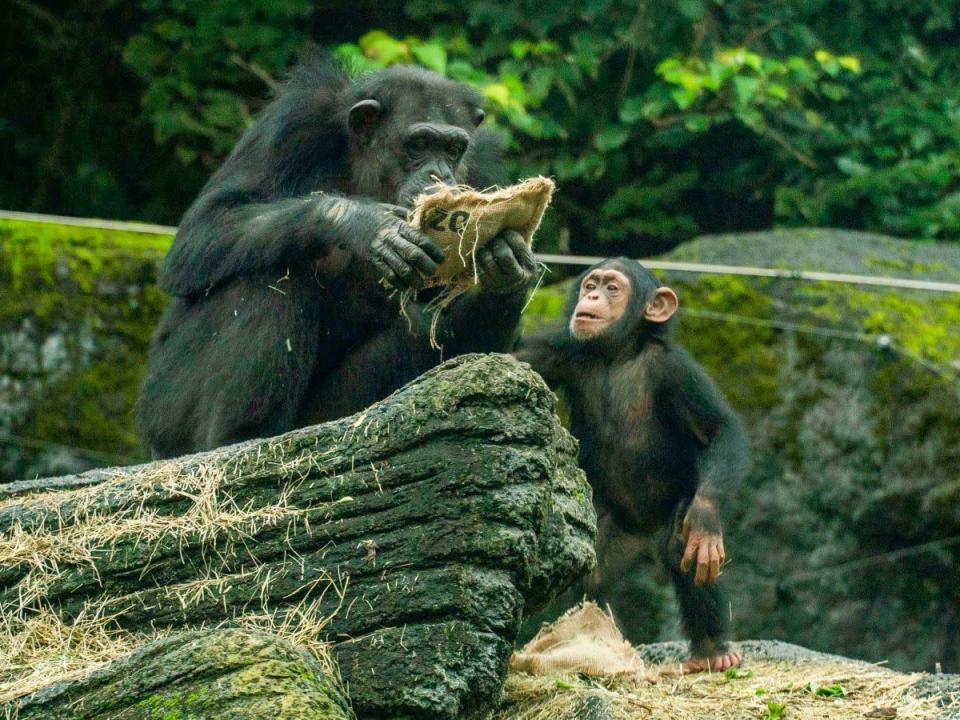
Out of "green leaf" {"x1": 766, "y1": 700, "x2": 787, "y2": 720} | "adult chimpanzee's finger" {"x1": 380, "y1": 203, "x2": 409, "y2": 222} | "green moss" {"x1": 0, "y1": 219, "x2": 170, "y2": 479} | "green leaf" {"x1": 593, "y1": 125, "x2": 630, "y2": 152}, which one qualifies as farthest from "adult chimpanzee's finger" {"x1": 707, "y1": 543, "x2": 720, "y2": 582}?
"green leaf" {"x1": 593, "y1": 125, "x2": 630, "y2": 152}

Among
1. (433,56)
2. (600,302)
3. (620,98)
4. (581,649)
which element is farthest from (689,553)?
(620,98)

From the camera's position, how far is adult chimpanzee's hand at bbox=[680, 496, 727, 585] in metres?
5.26

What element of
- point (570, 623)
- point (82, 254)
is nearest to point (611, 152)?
point (82, 254)

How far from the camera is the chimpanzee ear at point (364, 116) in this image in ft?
18.6

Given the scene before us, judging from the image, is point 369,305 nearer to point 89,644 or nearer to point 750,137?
point 89,644

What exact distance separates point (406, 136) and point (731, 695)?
2.67 metres

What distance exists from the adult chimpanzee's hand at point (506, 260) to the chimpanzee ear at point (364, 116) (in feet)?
4.22

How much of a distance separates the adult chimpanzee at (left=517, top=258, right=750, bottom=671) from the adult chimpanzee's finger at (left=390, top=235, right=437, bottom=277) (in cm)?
162

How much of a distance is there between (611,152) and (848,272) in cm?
273

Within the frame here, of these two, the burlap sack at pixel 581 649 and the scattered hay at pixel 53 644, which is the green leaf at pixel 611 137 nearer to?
the burlap sack at pixel 581 649

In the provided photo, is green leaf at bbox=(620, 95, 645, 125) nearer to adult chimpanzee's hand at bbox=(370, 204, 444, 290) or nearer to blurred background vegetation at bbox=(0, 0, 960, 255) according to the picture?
blurred background vegetation at bbox=(0, 0, 960, 255)

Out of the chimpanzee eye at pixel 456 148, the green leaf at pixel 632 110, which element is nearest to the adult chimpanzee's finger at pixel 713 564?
the chimpanzee eye at pixel 456 148

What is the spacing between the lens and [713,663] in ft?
18.3

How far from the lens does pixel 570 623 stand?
544 cm
